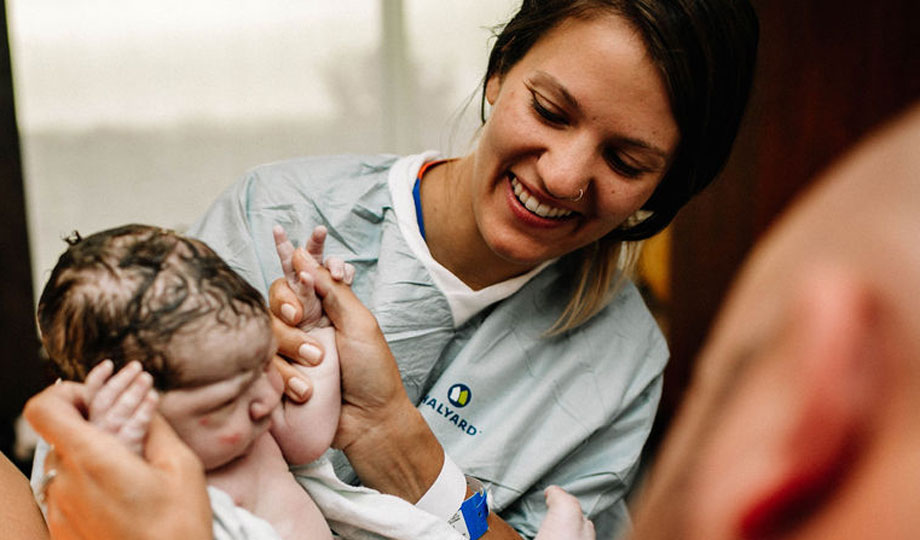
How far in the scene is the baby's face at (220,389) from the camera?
77cm

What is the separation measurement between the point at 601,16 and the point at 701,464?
1028 mm

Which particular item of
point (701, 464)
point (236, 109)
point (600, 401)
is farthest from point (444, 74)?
point (701, 464)

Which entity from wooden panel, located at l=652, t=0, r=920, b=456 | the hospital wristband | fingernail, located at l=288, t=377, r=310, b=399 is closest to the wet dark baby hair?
fingernail, located at l=288, t=377, r=310, b=399

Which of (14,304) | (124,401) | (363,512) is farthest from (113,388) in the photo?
(14,304)

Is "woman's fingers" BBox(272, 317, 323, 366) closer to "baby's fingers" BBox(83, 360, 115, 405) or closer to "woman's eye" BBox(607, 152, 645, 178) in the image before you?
"baby's fingers" BBox(83, 360, 115, 405)

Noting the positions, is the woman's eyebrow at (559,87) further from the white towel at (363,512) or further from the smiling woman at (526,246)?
the white towel at (363,512)

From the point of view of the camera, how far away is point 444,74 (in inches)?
113

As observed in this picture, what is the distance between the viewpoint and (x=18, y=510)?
992 mm

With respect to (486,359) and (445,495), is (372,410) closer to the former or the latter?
(445,495)

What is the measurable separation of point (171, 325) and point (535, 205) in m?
0.62

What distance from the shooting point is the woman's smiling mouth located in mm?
1201

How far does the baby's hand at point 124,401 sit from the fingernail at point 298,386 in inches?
8.3

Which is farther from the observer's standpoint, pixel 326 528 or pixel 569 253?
pixel 569 253

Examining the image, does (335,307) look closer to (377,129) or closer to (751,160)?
(751,160)
